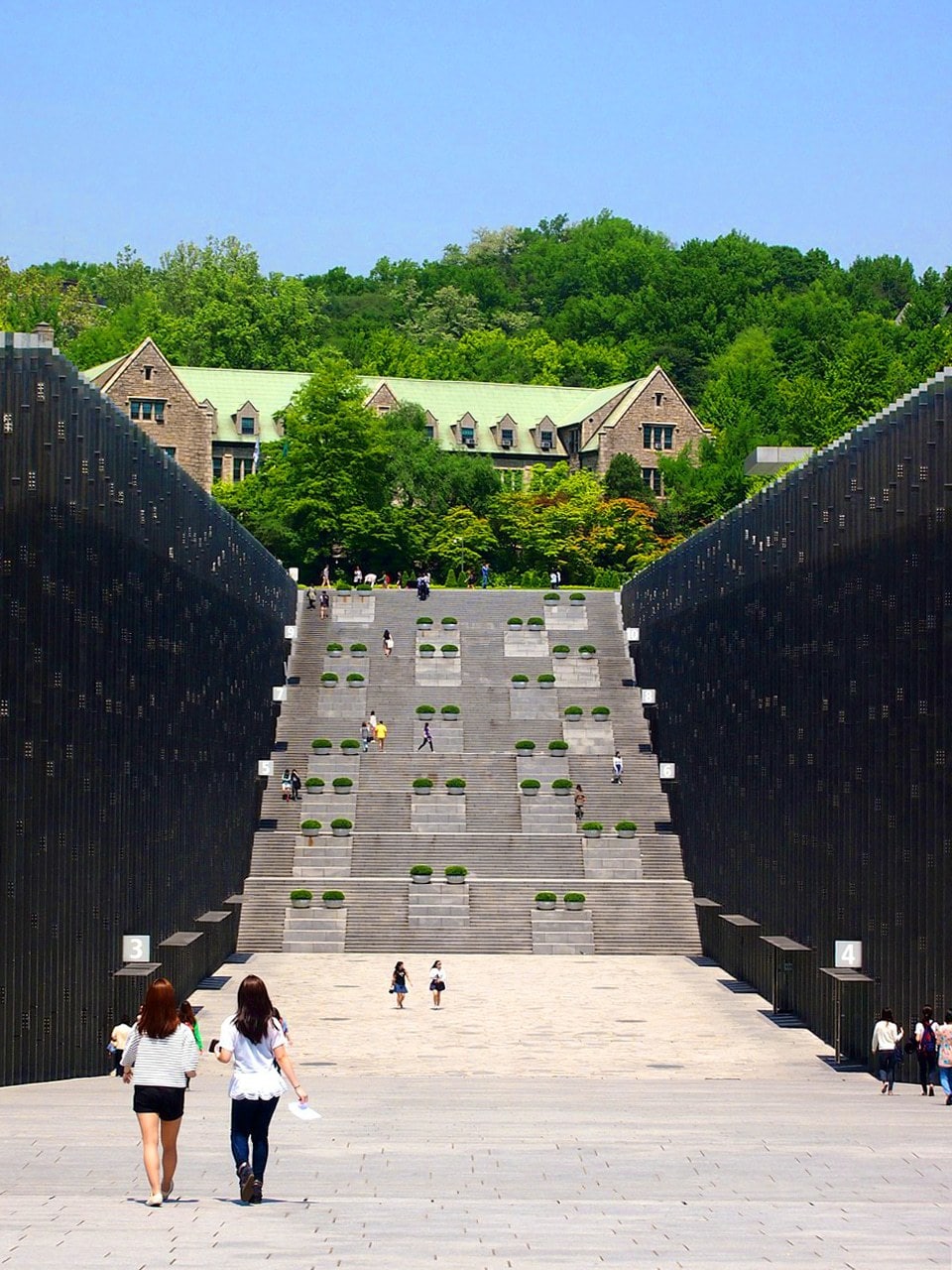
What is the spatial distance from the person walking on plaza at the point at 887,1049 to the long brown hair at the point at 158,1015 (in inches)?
735

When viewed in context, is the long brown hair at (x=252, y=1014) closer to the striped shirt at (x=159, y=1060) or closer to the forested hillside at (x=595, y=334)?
the striped shirt at (x=159, y=1060)

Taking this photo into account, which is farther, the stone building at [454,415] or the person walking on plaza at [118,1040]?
the stone building at [454,415]

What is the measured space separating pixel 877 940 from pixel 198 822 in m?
20.1

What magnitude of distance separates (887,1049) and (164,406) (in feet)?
349

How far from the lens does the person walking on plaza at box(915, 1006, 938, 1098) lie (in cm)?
3148

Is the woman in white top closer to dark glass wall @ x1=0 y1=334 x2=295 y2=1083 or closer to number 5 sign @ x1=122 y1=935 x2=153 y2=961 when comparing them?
dark glass wall @ x1=0 y1=334 x2=295 y2=1083

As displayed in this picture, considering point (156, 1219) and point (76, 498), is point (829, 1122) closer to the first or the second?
point (156, 1219)

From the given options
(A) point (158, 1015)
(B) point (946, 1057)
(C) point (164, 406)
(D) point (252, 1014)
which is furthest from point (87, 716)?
(C) point (164, 406)

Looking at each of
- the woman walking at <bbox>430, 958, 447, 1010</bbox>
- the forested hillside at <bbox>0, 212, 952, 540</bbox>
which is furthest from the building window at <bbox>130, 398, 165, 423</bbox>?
the woman walking at <bbox>430, 958, 447, 1010</bbox>

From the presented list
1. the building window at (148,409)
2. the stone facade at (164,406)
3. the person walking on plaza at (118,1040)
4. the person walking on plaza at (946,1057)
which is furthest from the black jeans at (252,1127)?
the building window at (148,409)

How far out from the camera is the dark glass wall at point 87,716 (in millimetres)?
30969

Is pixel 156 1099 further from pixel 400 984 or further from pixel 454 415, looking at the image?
pixel 454 415

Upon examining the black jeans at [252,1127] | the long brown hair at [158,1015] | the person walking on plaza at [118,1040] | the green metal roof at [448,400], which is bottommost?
the person walking on plaza at [118,1040]

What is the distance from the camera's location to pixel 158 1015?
1582 cm
